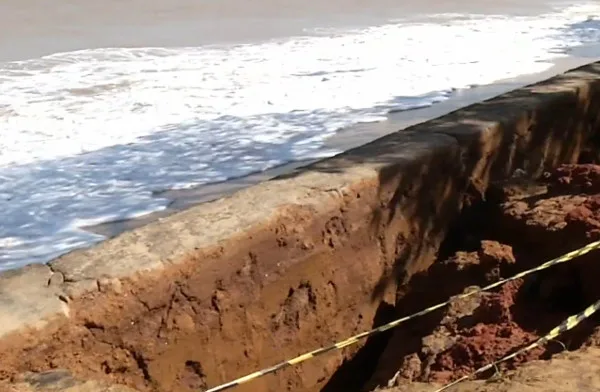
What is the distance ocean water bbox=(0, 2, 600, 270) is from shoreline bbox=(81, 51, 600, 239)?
104mm

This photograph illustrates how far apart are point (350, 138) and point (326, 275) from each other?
406 cm

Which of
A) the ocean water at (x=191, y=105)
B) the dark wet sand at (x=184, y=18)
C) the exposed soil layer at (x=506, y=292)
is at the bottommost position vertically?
the dark wet sand at (x=184, y=18)

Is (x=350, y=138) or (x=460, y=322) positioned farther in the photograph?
(x=350, y=138)

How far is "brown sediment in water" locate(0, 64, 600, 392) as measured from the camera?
302 centimetres

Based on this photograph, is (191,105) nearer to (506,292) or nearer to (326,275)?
(326,275)

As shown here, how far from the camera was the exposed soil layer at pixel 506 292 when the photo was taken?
336 cm

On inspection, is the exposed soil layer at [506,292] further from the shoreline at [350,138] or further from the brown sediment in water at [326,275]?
the shoreline at [350,138]

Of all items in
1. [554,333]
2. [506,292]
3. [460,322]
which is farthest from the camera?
[506,292]

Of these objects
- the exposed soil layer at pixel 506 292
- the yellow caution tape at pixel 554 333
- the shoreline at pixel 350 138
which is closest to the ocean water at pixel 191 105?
the shoreline at pixel 350 138

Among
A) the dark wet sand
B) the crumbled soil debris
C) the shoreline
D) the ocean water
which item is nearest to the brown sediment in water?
the crumbled soil debris

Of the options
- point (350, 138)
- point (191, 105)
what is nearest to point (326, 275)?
point (350, 138)

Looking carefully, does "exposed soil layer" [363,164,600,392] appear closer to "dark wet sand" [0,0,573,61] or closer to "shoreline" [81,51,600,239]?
"shoreline" [81,51,600,239]

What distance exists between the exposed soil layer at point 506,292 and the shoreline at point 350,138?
974 mm

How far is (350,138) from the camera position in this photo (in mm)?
7727
